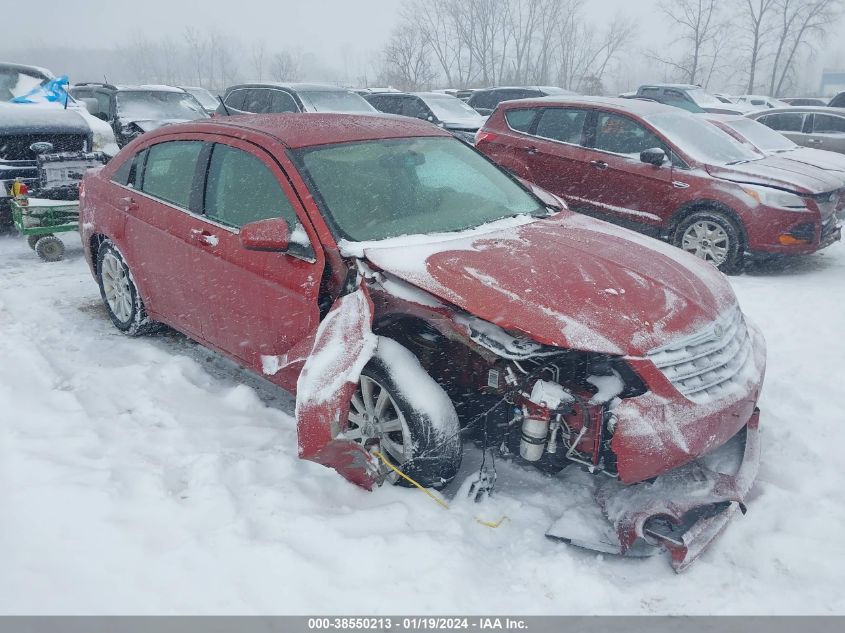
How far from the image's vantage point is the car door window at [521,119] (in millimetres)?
8188

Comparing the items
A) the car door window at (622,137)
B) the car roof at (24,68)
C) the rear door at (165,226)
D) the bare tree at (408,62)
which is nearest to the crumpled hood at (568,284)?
the rear door at (165,226)

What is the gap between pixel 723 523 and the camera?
9.23ft

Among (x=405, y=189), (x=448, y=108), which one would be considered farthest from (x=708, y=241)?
(x=448, y=108)

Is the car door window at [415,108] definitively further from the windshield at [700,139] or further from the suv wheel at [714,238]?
the suv wheel at [714,238]

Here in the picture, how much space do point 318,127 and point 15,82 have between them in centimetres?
719

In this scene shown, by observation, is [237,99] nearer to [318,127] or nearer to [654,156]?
[654,156]

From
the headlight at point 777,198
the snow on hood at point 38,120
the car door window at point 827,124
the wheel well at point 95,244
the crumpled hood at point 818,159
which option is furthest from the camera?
the car door window at point 827,124

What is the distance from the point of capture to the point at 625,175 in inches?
285

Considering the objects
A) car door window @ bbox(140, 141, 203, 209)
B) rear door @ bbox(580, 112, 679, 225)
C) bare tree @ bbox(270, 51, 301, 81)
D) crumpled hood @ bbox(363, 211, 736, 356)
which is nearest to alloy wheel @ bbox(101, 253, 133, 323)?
car door window @ bbox(140, 141, 203, 209)

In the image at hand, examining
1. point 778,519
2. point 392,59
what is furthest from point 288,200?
point 392,59

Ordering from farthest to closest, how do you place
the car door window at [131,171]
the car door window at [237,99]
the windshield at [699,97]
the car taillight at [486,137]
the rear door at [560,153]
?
the windshield at [699,97] → the car door window at [237,99] → the car taillight at [486,137] → the rear door at [560,153] → the car door window at [131,171]

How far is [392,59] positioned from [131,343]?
41.1 m

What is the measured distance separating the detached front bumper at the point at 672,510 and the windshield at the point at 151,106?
36.5 feet

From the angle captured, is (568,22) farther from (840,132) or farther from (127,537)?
(127,537)
